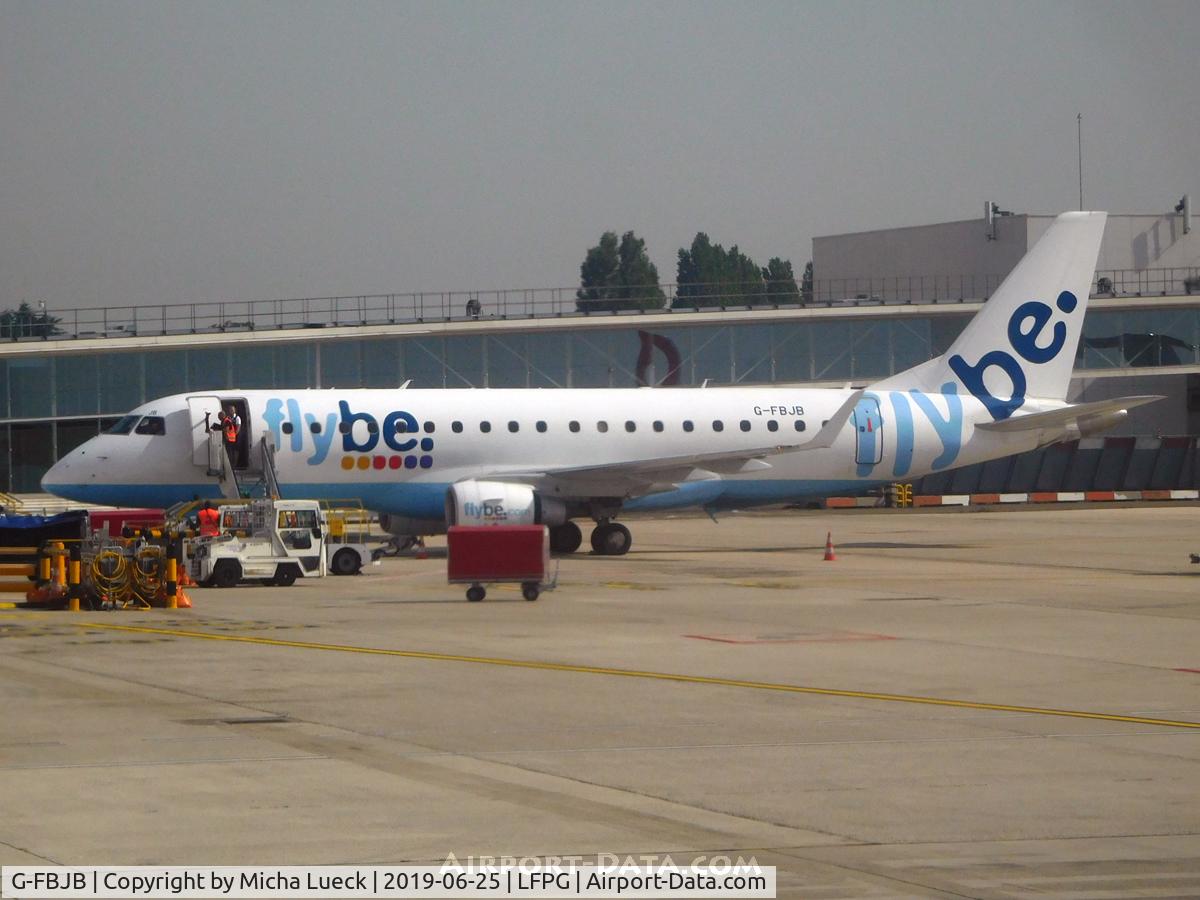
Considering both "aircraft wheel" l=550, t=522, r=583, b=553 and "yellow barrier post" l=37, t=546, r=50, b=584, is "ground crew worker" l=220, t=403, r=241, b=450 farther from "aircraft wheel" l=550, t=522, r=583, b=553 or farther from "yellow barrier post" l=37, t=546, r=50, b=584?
"yellow barrier post" l=37, t=546, r=50, b=584

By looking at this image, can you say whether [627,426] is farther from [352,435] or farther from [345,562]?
[345,562]

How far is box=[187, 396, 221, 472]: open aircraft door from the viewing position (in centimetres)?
3881

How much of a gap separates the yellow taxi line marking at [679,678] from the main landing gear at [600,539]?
1835 centimetres

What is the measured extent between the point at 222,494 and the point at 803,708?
25.8 m

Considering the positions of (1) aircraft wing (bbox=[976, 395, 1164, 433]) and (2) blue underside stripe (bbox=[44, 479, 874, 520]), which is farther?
(1) aircraft wing (bbox=[976, 395, 1164, 433])

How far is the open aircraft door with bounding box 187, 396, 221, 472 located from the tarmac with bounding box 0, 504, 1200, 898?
403 inches

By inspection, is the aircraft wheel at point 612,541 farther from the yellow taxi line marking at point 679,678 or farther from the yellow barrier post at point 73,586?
the yellow taxi line marking at point 679,678

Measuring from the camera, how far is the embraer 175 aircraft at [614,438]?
3894cm

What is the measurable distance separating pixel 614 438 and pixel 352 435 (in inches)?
281

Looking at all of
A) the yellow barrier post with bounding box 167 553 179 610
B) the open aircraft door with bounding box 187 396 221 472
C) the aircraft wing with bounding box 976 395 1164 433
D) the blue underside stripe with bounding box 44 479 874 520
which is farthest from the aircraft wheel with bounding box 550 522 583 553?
the yellow barrier post with bounding box 167 553 179 610

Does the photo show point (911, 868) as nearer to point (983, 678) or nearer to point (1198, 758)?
point (1198, 758)

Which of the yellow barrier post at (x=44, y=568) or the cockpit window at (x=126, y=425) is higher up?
the cockpit window at (x=126, y=425)

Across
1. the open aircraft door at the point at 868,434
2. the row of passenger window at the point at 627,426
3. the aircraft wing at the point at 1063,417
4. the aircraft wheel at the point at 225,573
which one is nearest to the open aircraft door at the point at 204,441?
the row of passenger window at the point at 627,426

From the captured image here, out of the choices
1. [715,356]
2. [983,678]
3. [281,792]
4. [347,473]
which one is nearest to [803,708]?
[983,678]
